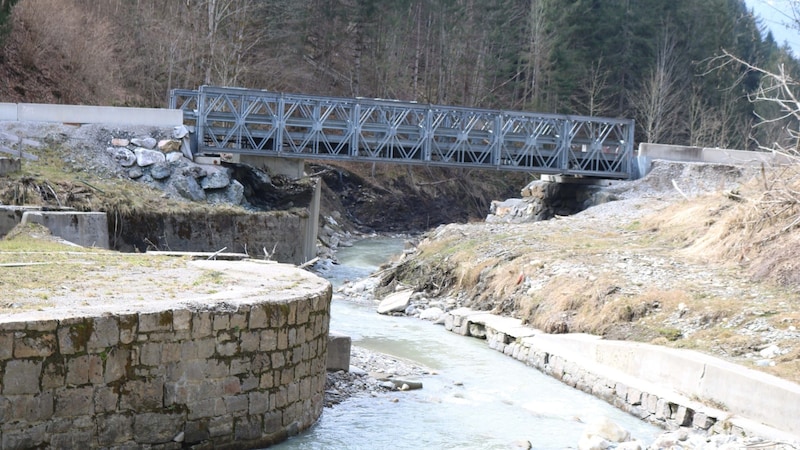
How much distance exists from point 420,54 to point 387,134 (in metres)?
25.9

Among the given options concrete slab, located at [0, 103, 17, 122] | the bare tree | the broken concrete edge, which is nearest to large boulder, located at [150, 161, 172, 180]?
concrete slab, located at [0, 103, 17, 122]

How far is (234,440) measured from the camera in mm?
10266

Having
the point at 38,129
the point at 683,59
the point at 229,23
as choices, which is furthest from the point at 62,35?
the point at 683,59

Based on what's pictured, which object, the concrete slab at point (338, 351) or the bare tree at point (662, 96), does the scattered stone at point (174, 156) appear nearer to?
the concrete slab at point (338, 351)

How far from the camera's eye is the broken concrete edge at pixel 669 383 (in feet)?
38.6

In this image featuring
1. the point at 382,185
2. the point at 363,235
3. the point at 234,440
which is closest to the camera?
the point at 234,440

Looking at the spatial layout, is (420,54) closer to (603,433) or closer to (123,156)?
(123,156)

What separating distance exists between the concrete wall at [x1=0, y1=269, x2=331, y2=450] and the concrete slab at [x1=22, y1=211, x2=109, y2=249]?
9.42 meters

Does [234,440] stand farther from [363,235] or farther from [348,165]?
[348,165]

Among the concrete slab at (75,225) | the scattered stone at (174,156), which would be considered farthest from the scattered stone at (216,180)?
the concrete slab at (75,225)

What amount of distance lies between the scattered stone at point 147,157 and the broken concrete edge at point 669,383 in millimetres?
15957

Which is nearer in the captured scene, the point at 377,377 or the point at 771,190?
the point at 377,377

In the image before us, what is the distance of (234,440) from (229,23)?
4097cm

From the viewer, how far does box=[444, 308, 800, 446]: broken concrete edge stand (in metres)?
11.8
